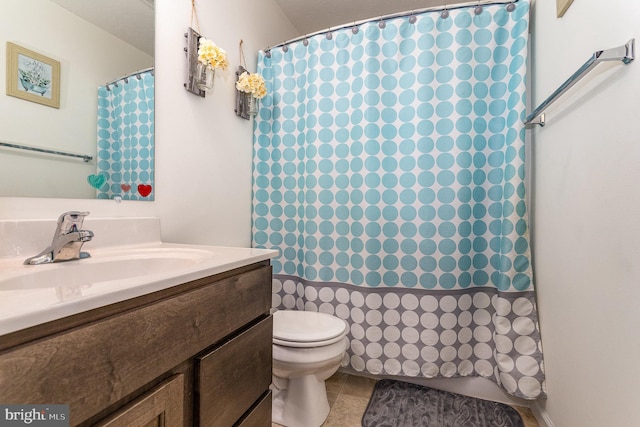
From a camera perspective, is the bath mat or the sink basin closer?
the sink basin

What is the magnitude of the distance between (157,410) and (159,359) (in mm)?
95

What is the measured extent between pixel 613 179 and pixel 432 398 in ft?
4.18

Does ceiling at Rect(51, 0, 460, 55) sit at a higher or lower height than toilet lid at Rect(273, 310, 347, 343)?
higher

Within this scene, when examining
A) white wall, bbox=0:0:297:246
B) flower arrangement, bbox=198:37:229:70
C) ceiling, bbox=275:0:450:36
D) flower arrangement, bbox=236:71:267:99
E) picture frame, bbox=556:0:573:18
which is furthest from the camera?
ceiling, bbox=275:0:450:36

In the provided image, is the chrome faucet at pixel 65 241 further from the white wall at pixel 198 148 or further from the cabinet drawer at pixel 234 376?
the cabinet drawer at pixel 234 376

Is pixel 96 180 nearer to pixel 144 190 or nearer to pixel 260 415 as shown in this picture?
pixel 144 190

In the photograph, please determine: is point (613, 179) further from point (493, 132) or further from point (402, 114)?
point (402, 114)

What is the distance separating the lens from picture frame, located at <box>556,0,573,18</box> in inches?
45.3

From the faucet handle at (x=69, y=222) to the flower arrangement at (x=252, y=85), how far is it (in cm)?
110

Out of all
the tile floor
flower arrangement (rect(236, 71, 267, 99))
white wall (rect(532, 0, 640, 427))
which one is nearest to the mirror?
flower arrangement (rect(236, 71, 267, 99))

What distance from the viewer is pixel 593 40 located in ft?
3.29

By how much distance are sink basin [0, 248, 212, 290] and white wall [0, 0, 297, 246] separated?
214 mm

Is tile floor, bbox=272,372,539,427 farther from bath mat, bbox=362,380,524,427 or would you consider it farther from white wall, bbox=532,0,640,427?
white wall, bbox=532,0,640,427

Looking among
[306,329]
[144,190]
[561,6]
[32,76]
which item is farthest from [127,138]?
[561,6]
